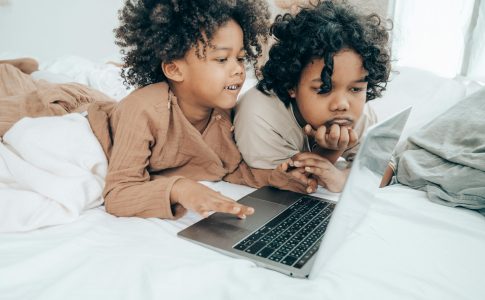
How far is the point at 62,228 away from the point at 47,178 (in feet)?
0.44

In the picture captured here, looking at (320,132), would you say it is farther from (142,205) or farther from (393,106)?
(393,106)

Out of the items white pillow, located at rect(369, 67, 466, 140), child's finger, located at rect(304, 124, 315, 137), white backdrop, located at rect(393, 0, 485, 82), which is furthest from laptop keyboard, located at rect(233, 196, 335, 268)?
white backdrop, located at rect(393, 0, 485, 82)

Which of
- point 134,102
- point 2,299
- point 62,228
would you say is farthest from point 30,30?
point 2,299

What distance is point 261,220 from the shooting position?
30.2 inches

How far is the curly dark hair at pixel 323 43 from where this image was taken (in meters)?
0.96

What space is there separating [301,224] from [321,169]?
21cm

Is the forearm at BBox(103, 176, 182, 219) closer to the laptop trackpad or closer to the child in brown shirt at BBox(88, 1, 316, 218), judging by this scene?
the child in brown shirt at BBox(88, 1, 316, 218)

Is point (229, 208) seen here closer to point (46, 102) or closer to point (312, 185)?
point (312, 185)

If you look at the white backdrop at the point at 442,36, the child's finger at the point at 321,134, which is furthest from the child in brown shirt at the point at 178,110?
the white backdrop at the point at 442,36

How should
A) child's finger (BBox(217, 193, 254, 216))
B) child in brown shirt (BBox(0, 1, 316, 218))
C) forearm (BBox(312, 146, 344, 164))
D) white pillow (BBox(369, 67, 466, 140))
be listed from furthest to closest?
1. white pillow (BBox(369, 67, 466, 140))
2. forearm (BBox(312, 146, 344, 164))
3. child in brown shirt (BBox(0, 1, 316, 218))
4. child's finger (BBox(217, 193, 254, 216))

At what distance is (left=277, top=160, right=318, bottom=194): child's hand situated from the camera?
93 centimetres

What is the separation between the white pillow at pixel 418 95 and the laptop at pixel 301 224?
67cm

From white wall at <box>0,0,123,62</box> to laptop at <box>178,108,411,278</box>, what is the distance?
2461 millimetres

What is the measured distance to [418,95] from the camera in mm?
1531
